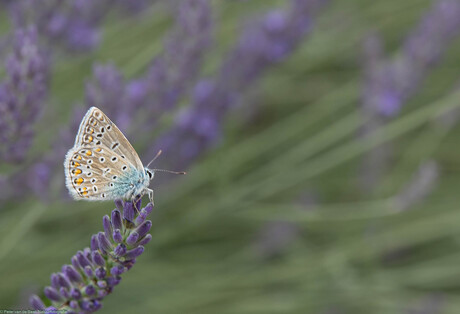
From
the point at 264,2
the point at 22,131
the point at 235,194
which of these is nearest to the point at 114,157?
the point at 22,131

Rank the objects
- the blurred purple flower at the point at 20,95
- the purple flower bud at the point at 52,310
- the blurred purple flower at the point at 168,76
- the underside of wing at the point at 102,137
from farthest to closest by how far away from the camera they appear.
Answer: the blurred purple flower at the point at 168,76, the blurred purple flower at the point at 20,95, the underside of wing at the point at 102,137, the purple flower bud at the point at 52,310

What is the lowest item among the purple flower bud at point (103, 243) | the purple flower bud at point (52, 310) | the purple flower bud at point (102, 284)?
the purple flower bud at point (52, 310)

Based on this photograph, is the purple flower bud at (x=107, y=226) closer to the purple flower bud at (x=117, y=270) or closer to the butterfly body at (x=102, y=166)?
the purple flower bud at (x=117, y=270)

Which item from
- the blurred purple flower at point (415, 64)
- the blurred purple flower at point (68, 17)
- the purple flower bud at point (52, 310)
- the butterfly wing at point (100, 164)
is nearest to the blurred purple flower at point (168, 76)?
the blurred purple flower at point (68, 17)

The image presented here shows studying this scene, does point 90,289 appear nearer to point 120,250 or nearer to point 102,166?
point 120,250

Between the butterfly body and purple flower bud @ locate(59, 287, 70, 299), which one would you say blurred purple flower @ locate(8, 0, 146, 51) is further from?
purple flower bud @ locate(59, 287, 70, 299)
